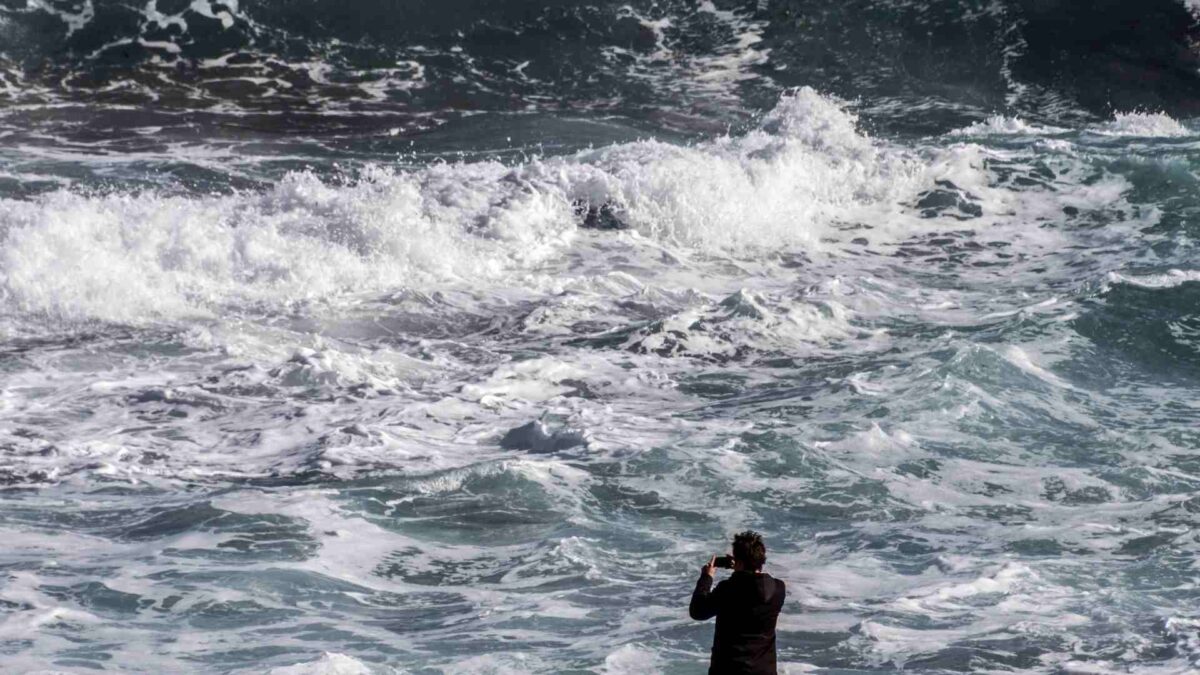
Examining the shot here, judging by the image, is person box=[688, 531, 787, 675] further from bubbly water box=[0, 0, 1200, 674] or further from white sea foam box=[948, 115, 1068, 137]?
white sea foam box=[948, 115, 1068, 137]

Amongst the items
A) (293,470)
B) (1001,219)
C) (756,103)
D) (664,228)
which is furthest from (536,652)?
(756,103)

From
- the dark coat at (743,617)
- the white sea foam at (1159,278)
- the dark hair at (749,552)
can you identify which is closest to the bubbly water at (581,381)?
the white sea foam at (1159,278)

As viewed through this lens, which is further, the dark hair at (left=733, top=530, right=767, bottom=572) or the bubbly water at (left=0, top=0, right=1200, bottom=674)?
the bubbly water at (left=0, top=0, right=1200, bottom=674)

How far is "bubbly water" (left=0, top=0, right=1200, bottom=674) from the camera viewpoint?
25.8ft

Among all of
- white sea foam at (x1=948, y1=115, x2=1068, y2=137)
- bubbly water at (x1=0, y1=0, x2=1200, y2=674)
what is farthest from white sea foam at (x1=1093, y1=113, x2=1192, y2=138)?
white sea foam at (x1=948, y1=115, x2=1068, y2=137)

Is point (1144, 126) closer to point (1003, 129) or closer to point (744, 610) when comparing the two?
point (1003, 129)

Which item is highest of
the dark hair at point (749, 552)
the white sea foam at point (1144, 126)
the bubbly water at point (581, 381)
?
the white sea foam at point (1144, 126)

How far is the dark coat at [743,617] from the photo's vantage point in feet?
18.7

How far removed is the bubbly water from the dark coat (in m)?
1.46

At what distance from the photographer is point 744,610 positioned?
5707mm

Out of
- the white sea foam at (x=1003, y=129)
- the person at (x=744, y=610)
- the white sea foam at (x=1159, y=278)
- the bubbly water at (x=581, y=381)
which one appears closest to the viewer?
the person at (x=744, y=610)

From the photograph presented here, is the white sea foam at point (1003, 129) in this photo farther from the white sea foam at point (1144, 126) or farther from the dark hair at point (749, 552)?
the dark hair at point (749, 552)

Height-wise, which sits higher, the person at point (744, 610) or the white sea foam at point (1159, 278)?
the person at point (744, 610)

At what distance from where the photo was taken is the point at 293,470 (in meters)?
10.3
